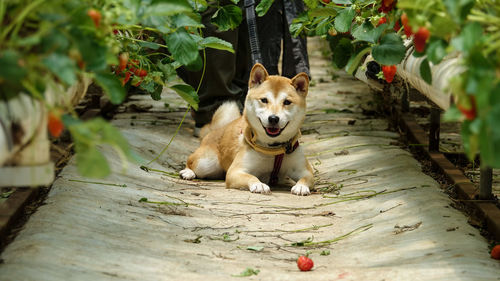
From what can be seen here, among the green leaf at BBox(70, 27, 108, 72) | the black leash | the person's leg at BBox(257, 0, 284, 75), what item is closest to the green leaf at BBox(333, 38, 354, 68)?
the green leaf at BBox(70, 27, 108, 72)

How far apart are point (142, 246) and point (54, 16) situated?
164 cm

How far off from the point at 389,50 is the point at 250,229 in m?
1.47

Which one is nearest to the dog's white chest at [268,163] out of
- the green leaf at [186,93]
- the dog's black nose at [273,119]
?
the dog's black nose at [273,119]

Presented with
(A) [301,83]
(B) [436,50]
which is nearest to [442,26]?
(B) [436,50]

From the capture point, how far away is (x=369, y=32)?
3.37m

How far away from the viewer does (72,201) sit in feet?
13.6

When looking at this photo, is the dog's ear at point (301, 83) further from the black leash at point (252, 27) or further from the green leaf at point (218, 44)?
the green leaf at point (218, 44)

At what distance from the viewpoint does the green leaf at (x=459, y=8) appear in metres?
2.21

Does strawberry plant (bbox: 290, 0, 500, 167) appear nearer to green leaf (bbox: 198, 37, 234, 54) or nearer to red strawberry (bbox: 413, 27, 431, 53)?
red strawberry (bbox: 413, 27, 431, 53)

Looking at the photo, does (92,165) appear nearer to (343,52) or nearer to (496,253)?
(343,52)

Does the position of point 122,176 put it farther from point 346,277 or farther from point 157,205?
point 346,277

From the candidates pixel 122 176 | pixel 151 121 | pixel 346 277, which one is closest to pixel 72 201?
pixel 122 176

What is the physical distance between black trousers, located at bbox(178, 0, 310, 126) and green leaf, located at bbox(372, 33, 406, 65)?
3.81 meters

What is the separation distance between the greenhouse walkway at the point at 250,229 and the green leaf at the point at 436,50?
104cm
